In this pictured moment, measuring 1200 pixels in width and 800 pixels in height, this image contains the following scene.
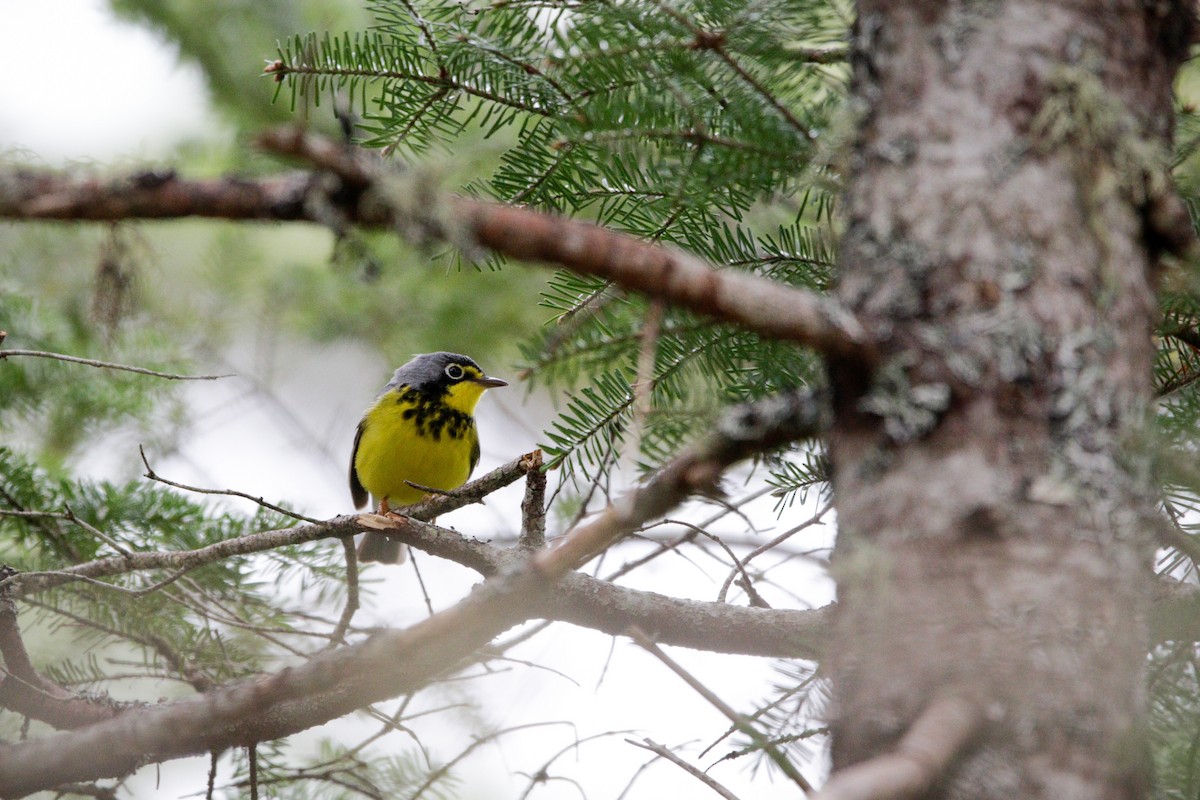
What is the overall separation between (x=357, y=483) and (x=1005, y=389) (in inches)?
189

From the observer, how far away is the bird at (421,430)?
519 cm

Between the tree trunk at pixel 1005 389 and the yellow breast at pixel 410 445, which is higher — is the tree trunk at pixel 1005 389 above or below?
below

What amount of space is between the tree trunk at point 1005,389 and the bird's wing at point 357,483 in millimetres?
4326

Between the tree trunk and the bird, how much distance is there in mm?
3851

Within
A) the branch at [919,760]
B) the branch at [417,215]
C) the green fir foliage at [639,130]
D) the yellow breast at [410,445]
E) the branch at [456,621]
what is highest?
the yellow breast at [410,445]

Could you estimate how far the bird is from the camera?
5188 millimetres

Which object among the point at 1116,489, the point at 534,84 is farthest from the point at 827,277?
the point at 1116,489

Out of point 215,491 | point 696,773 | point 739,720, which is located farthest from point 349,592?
point 739,720

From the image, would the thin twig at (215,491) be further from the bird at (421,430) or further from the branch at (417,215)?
the bird at (421,430)

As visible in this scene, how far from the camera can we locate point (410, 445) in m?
5.16

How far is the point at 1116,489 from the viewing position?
1.42m

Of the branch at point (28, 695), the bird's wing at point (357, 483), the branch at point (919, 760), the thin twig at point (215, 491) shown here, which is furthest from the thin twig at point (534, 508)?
the bird's wing at point (357, 483)

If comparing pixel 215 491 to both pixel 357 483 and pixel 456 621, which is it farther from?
pixel 357 483

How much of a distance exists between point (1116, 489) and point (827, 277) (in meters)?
1.04
